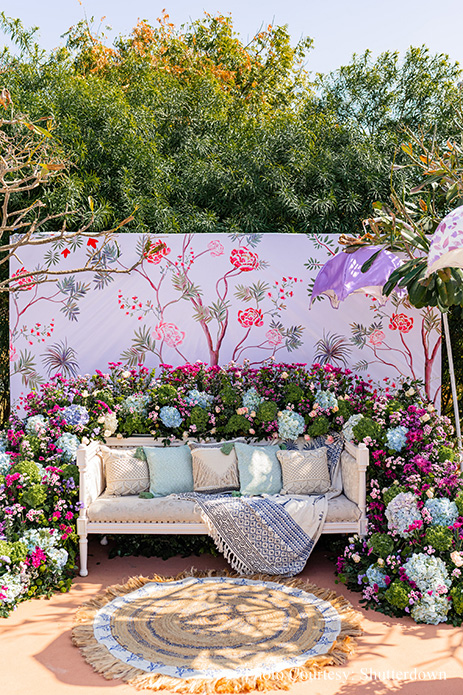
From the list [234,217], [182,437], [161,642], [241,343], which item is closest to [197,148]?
[234,217]

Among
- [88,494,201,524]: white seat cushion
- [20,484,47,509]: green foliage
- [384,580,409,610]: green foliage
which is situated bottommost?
[384,580,409,610]: green foliage

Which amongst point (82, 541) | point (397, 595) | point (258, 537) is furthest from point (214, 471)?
point (397, 595)

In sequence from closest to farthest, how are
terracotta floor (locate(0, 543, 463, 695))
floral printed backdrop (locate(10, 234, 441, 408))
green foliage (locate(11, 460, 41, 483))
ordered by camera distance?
terracotta floor (locate(0, 543, 463, 695)) → green foliage (locate(11, 460, 41, 483)) → floral printed backdrop (locate(10, 234, 441, 408))

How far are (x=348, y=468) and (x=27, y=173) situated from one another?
3723 mm

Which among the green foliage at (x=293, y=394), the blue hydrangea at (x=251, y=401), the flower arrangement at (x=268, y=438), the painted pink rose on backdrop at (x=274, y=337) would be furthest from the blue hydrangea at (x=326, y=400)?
the painted pink rose on backdrop at (x=274, y=337)

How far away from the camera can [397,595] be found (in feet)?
11.3

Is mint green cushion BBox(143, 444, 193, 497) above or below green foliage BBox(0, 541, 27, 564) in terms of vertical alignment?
above

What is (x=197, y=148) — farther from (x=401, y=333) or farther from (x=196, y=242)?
(x=401, y=333)

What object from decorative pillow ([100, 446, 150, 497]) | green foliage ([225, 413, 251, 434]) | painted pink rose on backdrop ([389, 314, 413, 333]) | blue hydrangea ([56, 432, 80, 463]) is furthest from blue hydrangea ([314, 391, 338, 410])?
blue hydrangea ([56, 432, 80, 463])

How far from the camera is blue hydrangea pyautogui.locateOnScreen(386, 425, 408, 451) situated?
408 cm

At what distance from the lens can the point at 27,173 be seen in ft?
17.6

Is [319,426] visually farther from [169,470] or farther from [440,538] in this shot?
[440,538]

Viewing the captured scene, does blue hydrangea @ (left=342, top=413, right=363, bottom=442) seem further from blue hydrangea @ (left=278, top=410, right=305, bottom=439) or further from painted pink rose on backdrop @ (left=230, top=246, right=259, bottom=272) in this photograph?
painted pink rose on backdrop @ (left=230, top=246, right=259, bottom=272)

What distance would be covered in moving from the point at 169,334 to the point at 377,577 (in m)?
2.51
